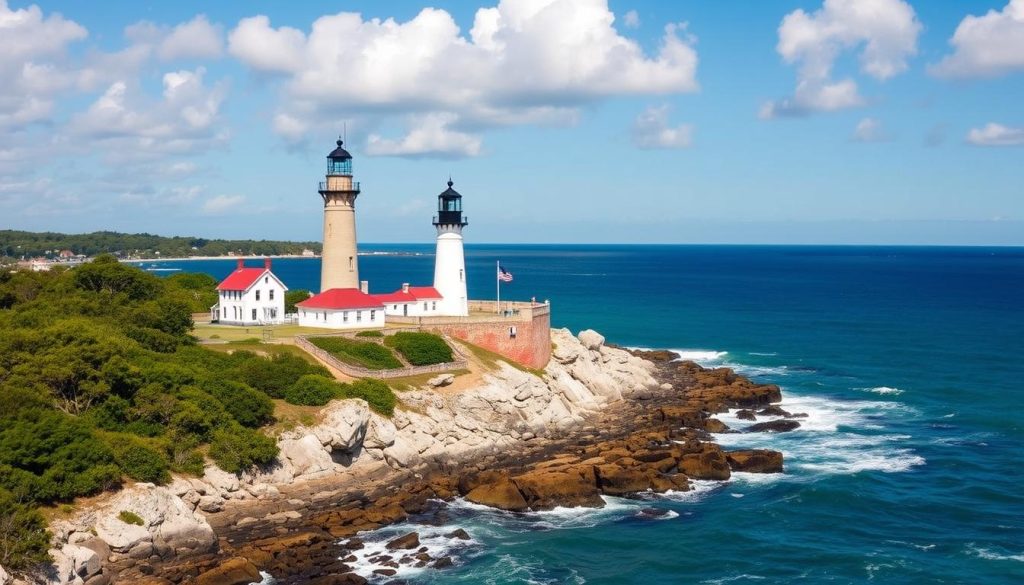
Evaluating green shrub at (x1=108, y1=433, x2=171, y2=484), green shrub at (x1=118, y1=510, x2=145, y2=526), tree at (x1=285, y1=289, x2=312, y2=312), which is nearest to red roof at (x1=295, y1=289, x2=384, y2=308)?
tree at (x1=285, y1=289, x2=312, y2=312)

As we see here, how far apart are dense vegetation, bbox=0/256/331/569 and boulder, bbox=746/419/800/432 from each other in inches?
965

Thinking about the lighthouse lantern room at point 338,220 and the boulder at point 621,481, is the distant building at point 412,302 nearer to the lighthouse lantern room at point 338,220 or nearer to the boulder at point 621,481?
the lighthouse lantern room at point 338,220

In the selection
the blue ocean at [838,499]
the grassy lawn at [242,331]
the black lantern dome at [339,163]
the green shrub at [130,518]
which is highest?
the black lantern dome at [339,163]

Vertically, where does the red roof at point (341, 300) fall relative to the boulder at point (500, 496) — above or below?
above

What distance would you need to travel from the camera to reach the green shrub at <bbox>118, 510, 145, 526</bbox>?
103 feet

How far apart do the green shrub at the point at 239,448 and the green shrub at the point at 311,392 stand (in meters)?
4.15

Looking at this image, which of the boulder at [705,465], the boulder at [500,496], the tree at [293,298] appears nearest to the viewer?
the boulder at [500,496]

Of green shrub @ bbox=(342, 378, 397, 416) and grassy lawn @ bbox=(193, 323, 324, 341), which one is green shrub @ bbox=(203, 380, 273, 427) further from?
grassy lawn @ bbox=(193, 323, 324, 341)

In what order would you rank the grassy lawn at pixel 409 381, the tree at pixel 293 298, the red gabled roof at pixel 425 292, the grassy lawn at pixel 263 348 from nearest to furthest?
the grassy lawn at pixel 409 381, the grassy lawn at pixel 263 348, the red gabled roof at pixel 425 292, the tree at pixel 293 298

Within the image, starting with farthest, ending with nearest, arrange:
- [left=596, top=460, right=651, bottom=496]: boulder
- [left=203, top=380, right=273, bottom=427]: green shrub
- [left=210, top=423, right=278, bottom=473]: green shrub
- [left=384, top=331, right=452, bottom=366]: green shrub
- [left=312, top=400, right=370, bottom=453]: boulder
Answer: [left=384, top=331, right=452, bottom=366]: green shrub
[left=312, top=400, right=370, bottom=453]: boulder
[left=203, top=380, right=273, bottom=427]: green shrub
[left=596, top=460, right=651, bottom=496]: boulder
[left=210, top=423, right=278, bottom=473]: green shrub

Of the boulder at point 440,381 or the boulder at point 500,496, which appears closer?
the boulder at point 500,496

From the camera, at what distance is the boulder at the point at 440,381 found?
164 feet

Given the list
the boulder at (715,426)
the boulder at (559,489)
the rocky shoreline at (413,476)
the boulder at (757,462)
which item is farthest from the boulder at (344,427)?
the boulder at (715,426)

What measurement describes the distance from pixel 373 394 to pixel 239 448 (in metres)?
9.21
